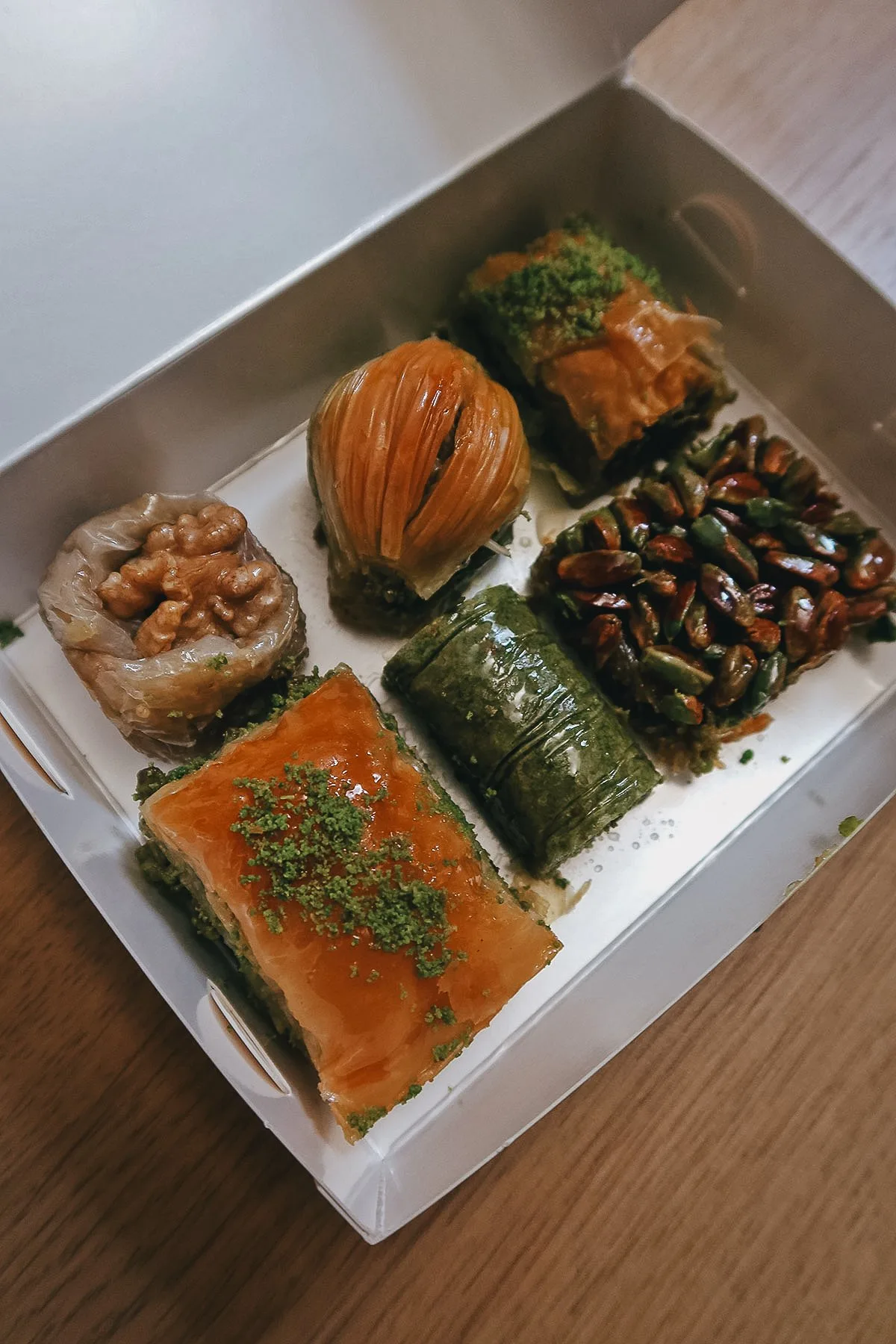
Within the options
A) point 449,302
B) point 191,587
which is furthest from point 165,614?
point 449,302

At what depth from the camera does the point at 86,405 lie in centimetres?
180

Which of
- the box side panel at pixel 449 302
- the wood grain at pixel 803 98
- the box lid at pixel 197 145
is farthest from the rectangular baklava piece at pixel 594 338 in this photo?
the wood grain at pixel 803 98

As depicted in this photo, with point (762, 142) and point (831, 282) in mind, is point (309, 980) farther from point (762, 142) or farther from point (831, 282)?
point (762, 142)

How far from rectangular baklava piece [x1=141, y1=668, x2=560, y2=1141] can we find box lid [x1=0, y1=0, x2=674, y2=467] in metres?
0.83

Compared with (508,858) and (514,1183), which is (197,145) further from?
(514,1183)

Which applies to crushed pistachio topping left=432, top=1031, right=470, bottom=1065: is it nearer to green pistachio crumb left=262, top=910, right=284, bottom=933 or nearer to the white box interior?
the white box interior

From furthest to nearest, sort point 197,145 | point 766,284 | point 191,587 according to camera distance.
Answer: point 766,284
point 191,587
point 197,145

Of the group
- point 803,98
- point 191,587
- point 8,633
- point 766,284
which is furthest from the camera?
point 803,98

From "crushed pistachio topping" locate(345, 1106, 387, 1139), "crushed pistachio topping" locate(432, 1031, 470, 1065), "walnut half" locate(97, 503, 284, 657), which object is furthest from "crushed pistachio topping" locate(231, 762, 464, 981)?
"walnut half" locate(97, 503, 284, 657)

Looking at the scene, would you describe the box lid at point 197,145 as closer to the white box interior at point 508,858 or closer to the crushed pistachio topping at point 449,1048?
the white box interior at point 508,858

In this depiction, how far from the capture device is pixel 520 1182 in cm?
200

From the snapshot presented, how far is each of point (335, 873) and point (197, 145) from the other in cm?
152

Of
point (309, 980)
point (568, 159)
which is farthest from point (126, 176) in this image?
point (309, 980)

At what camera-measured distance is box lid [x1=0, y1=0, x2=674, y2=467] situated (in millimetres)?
1783
